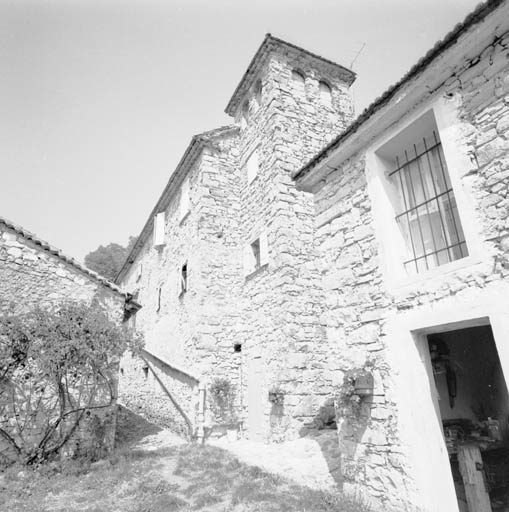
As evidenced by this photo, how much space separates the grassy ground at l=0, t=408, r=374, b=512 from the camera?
4.50m

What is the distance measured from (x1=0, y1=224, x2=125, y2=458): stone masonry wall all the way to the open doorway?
20.0 feet

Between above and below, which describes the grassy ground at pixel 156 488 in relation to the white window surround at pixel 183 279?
below

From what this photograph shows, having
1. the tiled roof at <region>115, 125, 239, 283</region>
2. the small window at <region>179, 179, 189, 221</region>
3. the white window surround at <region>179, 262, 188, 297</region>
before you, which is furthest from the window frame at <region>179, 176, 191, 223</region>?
the white window surround at <region>179, 262, 188, 297</region>

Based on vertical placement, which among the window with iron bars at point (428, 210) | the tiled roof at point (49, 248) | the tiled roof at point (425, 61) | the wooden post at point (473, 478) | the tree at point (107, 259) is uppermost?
the tree at point (107, 259)

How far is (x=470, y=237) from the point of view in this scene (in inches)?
140

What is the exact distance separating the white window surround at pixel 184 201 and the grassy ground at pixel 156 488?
747 cm

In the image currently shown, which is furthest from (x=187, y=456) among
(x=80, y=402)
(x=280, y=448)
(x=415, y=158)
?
(x=415, y=158)

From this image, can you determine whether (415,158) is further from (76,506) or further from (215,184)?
(215,184)

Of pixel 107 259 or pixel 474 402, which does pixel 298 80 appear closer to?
pixel 474 402

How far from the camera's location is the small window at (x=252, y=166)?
10.7 m

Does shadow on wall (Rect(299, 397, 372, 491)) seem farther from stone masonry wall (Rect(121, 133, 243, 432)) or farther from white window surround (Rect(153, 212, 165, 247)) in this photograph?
white window surround (Rect(153, 212, 165, 247))

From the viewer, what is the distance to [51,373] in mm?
6258

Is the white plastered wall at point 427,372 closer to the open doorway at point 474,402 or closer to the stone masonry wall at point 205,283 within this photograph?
the open doorway at point 474,402

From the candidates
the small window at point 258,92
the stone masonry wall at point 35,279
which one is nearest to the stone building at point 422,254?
the stone masonry wall at point 35,279
